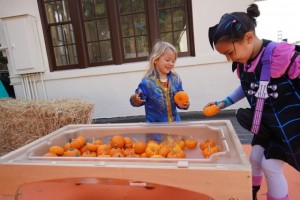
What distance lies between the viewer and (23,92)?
15.5ft

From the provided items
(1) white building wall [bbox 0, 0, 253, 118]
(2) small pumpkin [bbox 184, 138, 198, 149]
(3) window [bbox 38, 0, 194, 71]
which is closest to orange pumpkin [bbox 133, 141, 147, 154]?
(2) small pumpkin [bbox 184, 138, 198, 149]

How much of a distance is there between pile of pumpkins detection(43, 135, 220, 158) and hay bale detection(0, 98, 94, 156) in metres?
1.82

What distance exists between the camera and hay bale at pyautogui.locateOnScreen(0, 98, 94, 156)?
326cm

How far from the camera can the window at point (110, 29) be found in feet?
13.9

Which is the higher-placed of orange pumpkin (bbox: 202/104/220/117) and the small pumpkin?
orange pumpkin (bbox: 202/104/220/117)

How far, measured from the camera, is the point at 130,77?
443 centimetres

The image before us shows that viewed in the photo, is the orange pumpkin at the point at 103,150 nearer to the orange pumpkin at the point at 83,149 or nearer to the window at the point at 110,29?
the orange pumpkin at the point at 83,149

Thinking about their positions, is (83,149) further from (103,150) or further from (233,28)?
(233,28)

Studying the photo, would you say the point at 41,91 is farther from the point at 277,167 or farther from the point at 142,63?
the point at 277,167

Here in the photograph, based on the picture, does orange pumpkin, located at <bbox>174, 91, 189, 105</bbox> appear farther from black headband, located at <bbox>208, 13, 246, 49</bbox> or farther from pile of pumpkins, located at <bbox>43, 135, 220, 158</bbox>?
black headband, located at <bbox>208, 13, 246, 49</bbox>

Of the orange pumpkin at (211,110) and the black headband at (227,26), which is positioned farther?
the orange pumpkin at (211,110)

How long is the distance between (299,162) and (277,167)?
0.12m

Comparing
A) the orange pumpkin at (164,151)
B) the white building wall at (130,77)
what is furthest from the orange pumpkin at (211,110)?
the white building wall at (130,77)

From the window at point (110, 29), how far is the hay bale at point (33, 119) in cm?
147
